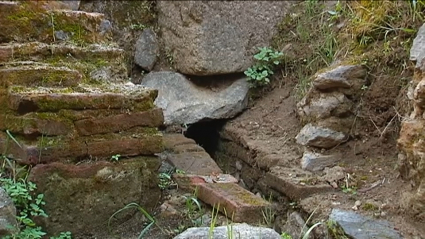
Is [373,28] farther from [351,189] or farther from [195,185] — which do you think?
[195,185]

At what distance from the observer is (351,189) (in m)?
2.99

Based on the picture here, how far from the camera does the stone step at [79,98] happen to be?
7.66 ft

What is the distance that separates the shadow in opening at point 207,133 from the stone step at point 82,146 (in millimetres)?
1689

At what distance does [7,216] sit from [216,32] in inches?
94.8

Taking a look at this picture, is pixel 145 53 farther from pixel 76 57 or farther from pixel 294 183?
pixel 294 183

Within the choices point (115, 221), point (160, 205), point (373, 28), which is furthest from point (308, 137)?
point (115, 221)

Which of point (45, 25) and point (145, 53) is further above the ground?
point (45, 25)

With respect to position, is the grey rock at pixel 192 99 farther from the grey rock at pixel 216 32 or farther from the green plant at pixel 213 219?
the green plant at pixel 213 219

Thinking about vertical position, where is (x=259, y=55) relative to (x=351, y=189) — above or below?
above

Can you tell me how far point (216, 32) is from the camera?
4.13 m

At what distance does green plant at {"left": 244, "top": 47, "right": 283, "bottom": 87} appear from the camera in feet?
13.6

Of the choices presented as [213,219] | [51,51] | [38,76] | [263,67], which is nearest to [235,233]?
[213,219]

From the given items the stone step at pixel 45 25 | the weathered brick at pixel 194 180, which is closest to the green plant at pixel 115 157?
the weathered brick at pixel 194 180

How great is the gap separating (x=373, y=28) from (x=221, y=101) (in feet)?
4.02
